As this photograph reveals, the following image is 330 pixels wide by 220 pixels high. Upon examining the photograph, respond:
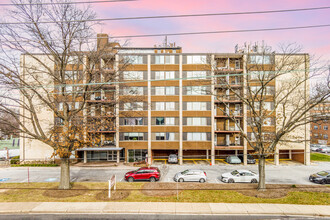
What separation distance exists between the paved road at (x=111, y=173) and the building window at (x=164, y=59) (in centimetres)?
1554

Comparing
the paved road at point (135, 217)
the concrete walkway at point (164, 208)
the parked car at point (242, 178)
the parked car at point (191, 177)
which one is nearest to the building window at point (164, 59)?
the parked car at point (191, 177)

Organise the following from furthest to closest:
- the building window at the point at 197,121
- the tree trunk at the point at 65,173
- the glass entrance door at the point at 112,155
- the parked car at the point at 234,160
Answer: the glass entrance door at the point at 112,155, the building window at the point at 197,121, the parked car at the point at 234,160, the tree trunk at the point at 65,173

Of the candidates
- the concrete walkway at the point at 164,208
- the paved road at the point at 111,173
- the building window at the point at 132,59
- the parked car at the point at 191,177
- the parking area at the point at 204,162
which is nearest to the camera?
the concrete walkway at the point at 164,208

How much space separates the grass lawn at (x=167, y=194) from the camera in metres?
12.4

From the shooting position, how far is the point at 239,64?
93.6 ft

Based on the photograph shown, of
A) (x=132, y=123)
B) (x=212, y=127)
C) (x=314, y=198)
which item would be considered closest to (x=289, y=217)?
(x=314, y=198)

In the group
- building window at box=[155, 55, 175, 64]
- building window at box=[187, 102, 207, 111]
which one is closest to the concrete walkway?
building window at box=[187, 102, 207, 111]

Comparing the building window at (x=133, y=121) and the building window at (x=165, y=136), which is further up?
the building window at (x=133, y=121)

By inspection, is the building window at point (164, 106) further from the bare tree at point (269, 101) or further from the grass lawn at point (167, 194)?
the grass lawn at point (167, 194)

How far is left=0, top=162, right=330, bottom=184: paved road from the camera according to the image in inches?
772

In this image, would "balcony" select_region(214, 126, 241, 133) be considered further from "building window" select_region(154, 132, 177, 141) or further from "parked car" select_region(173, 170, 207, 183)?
"parked car" select_region(173, 170, 207, 183)

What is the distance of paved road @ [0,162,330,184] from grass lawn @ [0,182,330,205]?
3.97 m

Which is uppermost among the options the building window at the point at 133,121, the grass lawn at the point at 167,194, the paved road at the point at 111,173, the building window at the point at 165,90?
the building window at the point at 165,90

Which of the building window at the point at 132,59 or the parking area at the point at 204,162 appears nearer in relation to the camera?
the building window at the point at 132,59
